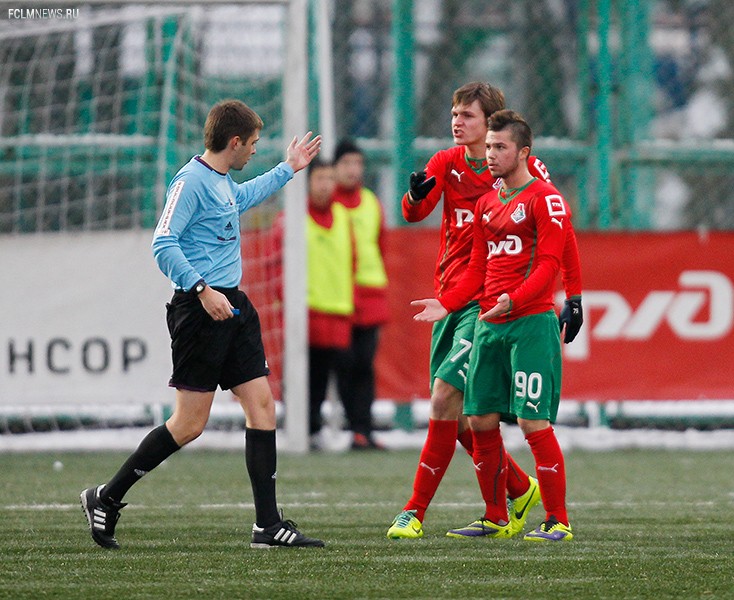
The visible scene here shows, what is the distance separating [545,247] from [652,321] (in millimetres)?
5288

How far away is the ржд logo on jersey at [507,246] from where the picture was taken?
19.2 feet

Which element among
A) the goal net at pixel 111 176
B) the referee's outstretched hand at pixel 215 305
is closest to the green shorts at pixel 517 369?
the referee's outstretched hand at pixel 215 305

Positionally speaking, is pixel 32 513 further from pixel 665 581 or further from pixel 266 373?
pixel 665 581

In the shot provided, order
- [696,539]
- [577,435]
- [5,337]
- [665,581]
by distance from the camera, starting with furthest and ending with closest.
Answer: [577,435]
[5,337]
[696,539]
[665,581]

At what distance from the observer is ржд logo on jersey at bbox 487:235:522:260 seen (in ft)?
19.2

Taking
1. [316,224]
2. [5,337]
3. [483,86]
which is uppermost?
[483,86]

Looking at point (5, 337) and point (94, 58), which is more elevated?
point (94, 58)

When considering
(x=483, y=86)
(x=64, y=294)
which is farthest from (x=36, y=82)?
(x=483, y=86)

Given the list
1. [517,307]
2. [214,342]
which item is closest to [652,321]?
[517,307]

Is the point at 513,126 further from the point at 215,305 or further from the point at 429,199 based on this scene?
the point at 215,305

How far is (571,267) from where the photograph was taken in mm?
5957

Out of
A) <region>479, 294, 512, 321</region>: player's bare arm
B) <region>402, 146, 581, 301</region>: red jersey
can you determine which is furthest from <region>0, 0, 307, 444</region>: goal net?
<region>479, 294, 512, 321</region>: player's bare arm

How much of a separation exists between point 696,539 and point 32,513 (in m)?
3.04

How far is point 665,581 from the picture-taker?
473cm
